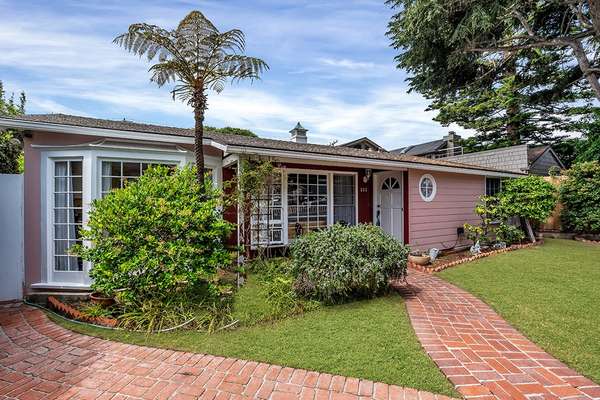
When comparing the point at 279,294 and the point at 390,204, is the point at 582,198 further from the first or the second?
the point at 279,294

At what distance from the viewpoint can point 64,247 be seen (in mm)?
6090

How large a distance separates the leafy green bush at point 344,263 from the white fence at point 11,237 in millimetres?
5342

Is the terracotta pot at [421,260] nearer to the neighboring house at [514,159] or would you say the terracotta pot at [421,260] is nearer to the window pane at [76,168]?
the window pane at [76,168]

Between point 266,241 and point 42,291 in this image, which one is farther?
point 266,241

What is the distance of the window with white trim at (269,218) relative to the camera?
7.48 metres

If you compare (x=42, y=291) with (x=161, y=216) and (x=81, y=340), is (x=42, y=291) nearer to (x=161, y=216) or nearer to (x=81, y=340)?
(x=81, y=340)

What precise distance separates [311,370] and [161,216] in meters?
3.33

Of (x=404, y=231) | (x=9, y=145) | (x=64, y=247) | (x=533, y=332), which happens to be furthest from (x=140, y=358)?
(x=9, y=145)

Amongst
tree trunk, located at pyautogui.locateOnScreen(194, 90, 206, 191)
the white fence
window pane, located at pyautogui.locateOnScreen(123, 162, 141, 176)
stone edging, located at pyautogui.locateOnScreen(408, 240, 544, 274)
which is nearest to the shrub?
tree trunk, located at pyautogui.locateOnScreen(194, 90, 206, 191)

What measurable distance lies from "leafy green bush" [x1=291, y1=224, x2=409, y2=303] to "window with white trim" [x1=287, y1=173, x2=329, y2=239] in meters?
2.74

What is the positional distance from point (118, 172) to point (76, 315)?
279 centimetres

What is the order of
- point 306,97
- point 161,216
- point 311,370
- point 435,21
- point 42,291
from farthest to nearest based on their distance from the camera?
1. point 306,97
2. point 435,21
3. point 42,291
4. point 161,216
5. point 311,370

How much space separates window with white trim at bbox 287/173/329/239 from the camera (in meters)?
8.43

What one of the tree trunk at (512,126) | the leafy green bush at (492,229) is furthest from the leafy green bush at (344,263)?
the tree trunk at (512,126)
